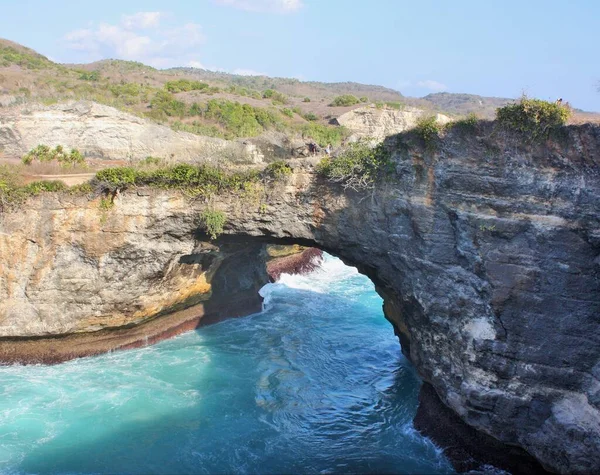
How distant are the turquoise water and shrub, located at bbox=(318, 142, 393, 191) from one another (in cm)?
642

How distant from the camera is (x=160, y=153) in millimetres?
20953

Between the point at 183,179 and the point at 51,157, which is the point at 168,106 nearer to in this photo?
the point at 51,157

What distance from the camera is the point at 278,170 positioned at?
1447cm

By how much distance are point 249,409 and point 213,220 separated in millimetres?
5643

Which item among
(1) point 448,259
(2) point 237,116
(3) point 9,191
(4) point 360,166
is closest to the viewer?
(1) point 448,259

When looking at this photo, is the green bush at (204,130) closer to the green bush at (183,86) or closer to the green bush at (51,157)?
the green bush at (51,157)

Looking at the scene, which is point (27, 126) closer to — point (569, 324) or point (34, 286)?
point (34, 286)

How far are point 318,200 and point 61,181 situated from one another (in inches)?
313

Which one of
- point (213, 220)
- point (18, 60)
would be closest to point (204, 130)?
point (213, 220)

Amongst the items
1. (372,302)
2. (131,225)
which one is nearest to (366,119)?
(372,302)

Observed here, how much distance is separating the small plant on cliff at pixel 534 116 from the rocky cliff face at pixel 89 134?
11256 mm

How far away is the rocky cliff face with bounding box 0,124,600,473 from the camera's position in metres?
9.96

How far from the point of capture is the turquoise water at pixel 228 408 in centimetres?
1164

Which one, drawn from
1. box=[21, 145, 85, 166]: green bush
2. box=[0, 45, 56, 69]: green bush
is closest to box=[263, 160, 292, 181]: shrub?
box=[21, 145, 85, 166]: green bush
